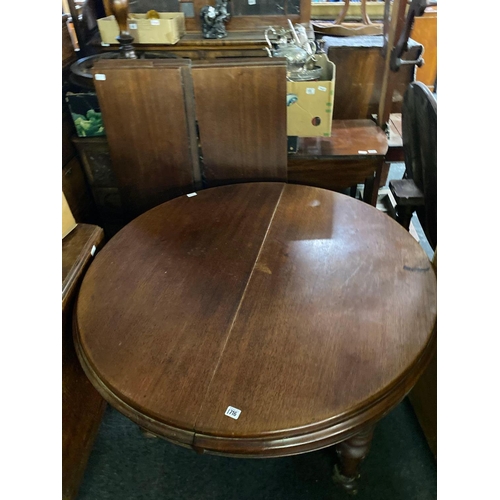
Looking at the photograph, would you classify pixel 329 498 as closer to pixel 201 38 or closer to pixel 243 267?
pixel 243 267

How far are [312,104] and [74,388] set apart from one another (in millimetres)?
1302

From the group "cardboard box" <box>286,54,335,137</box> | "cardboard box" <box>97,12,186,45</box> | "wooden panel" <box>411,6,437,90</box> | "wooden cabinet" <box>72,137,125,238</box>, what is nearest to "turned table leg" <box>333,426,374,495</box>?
"cardboard box" <box>286,54,335,137</box>

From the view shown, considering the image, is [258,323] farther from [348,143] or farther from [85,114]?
[85,114]

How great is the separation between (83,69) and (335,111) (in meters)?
1.21

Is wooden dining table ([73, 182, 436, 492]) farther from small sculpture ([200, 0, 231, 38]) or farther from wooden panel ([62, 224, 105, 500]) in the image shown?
small sculpture ([200, 0, 231, 38])

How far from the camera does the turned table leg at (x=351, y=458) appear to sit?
105 cm

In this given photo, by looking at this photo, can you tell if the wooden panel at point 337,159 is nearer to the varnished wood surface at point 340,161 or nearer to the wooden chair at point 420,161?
the varnished wood surface at point 340,161

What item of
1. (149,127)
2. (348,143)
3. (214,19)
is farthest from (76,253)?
(214,19)

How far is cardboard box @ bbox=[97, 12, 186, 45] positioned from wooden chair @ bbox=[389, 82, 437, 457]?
4.34 feet

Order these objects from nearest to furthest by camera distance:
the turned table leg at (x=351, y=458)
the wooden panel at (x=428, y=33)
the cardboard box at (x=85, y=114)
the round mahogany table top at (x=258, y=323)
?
the round mahogany table top at (x=258, y=323)
the turned table leg at (x=351, y=458)
the cardboard box at (x=85, y=114)
the wooden panel at (x=428, y=33)

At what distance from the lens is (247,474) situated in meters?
1.34

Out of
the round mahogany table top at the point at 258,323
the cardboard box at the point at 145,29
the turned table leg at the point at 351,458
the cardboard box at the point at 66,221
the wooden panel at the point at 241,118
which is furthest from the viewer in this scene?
the cardboard box at the point at 145,29

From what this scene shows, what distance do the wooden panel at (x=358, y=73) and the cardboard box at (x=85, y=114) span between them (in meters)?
1.09

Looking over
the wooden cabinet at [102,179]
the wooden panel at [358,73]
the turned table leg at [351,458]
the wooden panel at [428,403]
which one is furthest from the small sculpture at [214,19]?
the turned table leg at [351,458]
